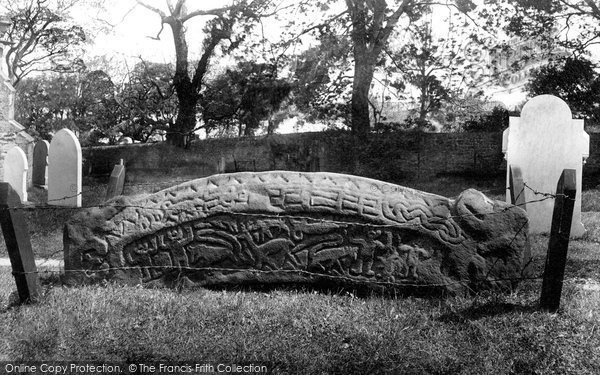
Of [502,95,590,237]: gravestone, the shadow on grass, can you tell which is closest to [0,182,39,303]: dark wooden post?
the shadow on grass

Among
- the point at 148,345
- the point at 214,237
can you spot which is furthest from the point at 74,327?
the point at 214,237

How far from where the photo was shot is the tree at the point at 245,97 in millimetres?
16031

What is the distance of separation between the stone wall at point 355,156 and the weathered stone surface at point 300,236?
1145cm

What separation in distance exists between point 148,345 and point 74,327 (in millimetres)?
635

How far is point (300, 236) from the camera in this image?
4.88 m

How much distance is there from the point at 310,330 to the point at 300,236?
3.69 feet

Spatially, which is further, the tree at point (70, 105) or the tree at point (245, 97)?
the tree at point (70, 105)

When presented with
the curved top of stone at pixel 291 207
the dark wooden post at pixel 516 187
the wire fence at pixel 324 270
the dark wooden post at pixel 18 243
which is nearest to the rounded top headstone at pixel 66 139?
the curved top of stone at pixel 291 207

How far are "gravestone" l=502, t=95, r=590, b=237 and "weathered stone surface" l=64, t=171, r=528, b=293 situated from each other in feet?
14.5

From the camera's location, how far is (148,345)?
3615 millimetres

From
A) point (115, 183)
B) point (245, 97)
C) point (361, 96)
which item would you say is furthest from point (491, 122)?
point (115, 183)

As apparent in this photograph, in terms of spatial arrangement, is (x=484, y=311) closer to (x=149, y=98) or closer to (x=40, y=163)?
(x=149, y=98)

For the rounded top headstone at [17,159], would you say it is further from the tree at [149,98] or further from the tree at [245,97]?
the tree at [149,98]

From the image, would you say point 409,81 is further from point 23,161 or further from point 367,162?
point 23,161
